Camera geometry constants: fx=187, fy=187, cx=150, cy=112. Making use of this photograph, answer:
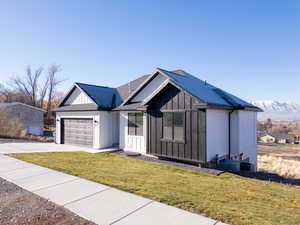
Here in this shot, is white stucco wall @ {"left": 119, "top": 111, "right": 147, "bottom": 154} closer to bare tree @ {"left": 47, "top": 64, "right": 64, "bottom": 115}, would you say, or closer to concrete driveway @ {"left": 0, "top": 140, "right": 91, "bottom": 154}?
concrete driveway @ {"left": 0, "top": 140, "right": 91, "bottom": 154}

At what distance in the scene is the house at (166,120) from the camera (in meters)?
9.35

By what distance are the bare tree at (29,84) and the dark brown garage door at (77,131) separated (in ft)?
121

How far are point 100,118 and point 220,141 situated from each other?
8.25 meters

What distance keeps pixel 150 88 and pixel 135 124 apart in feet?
8.51

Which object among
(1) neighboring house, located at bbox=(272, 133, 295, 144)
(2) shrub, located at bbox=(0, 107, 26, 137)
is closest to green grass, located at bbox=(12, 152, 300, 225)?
(2) shrub, located at bbox=(0, 107, 26, 137)

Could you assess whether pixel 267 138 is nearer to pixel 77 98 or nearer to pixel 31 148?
pixel 77 98

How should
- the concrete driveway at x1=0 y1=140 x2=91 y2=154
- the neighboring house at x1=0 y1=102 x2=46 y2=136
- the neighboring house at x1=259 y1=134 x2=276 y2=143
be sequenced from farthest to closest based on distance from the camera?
the neighboring house at x1=259 y1=134 x2=276 y2=143, the neighboring house at x1=0 y1=102 x2=46 y2=136, the concrete driveway at x1=0 y1=140 x2=91 y2=154

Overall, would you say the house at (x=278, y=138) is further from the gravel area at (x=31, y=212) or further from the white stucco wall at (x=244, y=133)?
the gravel area at (x=31, y=212)

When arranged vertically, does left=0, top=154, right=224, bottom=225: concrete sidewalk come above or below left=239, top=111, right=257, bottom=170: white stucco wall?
below

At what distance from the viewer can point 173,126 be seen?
1004 centimetres

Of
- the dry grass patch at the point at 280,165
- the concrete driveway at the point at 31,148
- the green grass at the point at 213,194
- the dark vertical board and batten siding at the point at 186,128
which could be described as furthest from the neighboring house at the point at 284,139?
the concrete driveway at the point at 31,148

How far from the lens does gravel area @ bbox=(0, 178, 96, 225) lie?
3636 mm

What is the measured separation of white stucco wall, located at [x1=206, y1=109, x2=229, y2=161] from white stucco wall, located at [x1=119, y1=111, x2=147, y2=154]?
411 cm

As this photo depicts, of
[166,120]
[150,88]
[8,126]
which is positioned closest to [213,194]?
[166,120]
